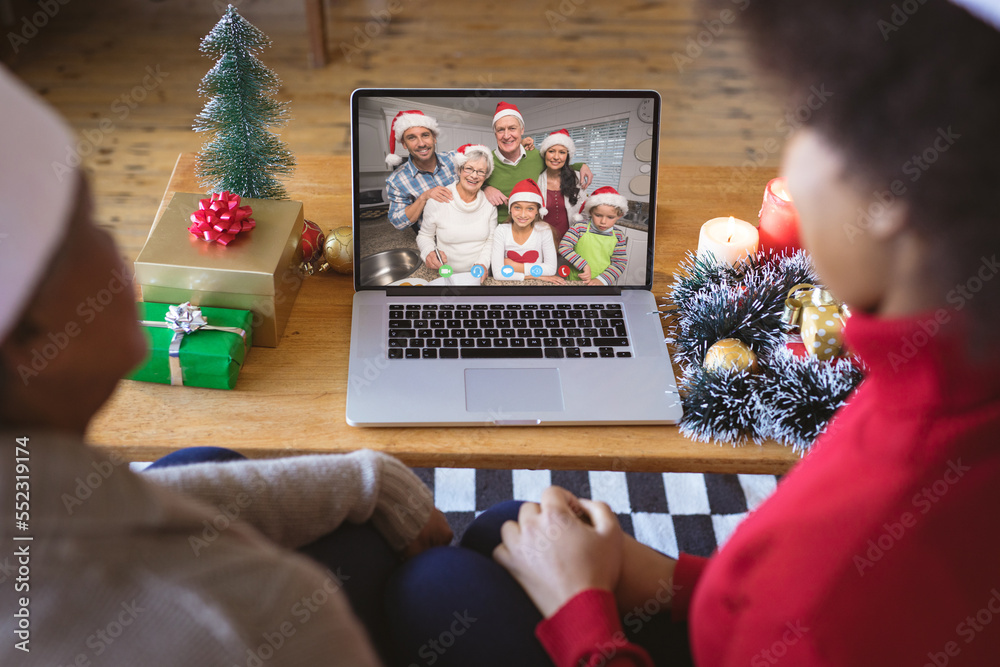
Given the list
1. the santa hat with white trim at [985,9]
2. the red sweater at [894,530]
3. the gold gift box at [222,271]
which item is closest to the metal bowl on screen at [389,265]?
Answer: the gold gift box at [222,271]

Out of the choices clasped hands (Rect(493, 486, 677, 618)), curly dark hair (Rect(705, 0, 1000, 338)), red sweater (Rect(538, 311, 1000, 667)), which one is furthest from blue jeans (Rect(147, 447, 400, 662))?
curly dark hair (Rect(705, 0, 1000, 338))

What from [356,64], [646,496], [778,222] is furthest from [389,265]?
[356,64]

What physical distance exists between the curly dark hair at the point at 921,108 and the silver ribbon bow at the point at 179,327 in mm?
751

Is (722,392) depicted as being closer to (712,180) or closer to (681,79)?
(712,180)

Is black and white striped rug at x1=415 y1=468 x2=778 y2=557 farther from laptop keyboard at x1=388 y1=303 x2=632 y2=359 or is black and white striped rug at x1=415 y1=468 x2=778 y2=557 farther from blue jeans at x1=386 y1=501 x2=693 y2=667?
blue jeans at x1=386 y1=501 x2=693 y2=667

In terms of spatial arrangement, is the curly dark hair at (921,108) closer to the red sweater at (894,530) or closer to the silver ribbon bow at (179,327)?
the red sweater at (894,530)

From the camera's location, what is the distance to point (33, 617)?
508 millimetres

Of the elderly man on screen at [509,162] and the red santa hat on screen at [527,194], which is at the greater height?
the elderly man on screen at [509,162]

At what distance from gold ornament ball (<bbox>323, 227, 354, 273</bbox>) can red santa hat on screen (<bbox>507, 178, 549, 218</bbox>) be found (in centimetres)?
23

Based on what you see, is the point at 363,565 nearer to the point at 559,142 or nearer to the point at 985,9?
the point at 559,142

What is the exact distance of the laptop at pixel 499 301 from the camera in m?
1.03

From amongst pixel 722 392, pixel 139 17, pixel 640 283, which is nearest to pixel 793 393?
pixel 722 392

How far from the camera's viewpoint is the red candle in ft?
3.95

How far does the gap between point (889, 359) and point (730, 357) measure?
1.38 feet
